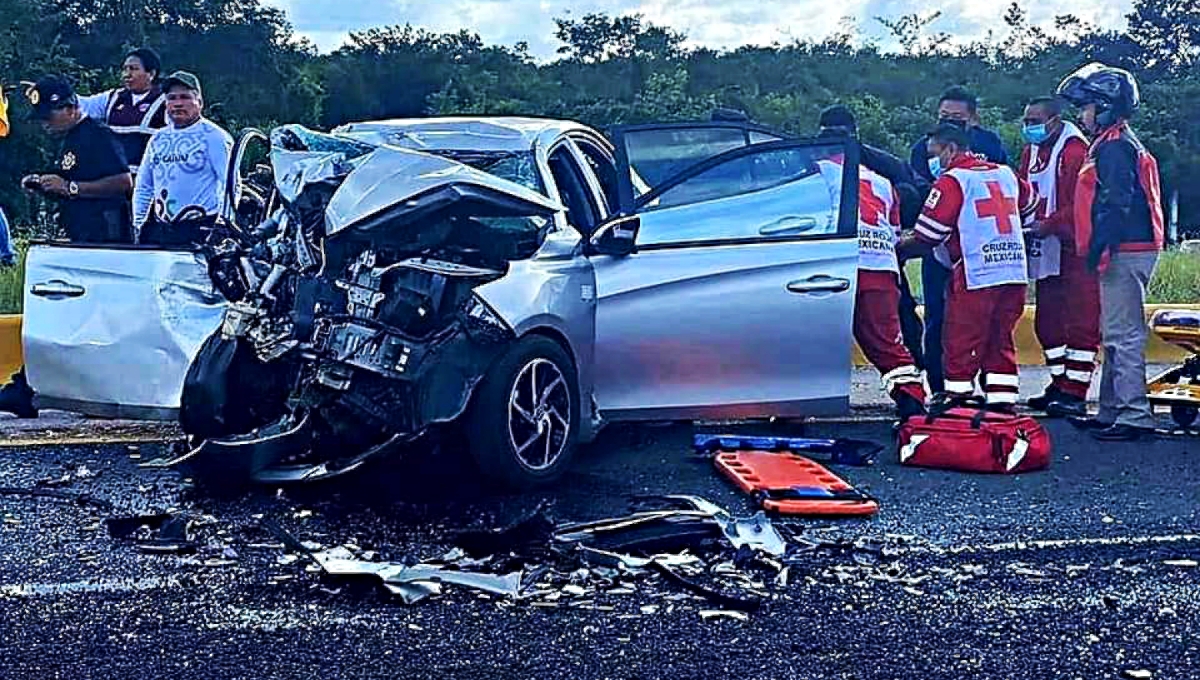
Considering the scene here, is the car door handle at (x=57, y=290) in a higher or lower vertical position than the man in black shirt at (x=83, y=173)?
lower

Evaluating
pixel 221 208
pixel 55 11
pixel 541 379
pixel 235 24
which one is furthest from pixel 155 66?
pixel 235 24

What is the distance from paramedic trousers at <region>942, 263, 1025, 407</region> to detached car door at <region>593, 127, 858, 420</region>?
3.21 ft

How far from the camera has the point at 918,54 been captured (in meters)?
37.8

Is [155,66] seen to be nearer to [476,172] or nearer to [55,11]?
[476,172]

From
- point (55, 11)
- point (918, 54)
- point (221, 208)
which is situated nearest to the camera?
point (221, 208)

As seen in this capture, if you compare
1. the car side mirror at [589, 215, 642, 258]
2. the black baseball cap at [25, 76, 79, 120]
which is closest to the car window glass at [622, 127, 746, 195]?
the car side mirror at [589, 215, 642, 258]

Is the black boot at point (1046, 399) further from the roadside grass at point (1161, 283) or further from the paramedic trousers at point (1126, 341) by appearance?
the roadside grass at point (1161, 283)

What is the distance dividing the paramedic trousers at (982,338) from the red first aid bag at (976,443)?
73 centimetres

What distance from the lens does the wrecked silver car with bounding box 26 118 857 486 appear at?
5926mm

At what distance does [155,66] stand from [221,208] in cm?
168

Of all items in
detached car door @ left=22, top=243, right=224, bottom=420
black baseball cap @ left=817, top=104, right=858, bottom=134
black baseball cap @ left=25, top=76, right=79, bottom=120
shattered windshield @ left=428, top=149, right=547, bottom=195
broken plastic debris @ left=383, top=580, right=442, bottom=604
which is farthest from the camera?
black baseball cap @ left=817, top=104, right=858, bottom=134

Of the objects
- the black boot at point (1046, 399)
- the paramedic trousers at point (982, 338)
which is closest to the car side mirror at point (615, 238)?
the paramedic trousers at point (982, 338)

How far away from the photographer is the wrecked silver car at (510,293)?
593 cm

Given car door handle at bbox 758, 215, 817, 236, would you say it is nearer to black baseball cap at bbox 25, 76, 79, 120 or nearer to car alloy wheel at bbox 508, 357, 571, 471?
car alloy wheel at bbox 508, 357, 571, 471
